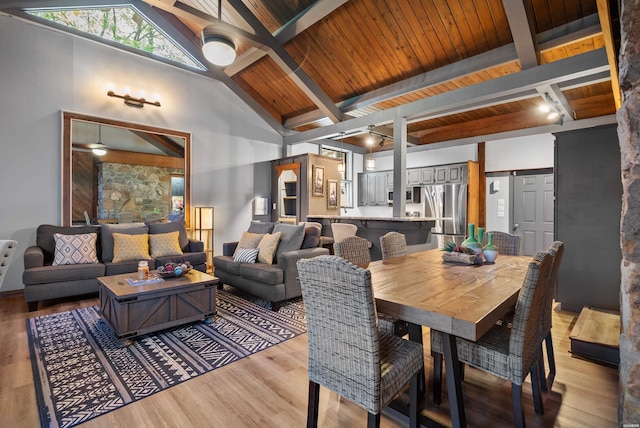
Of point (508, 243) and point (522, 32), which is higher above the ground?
point (522, 32)

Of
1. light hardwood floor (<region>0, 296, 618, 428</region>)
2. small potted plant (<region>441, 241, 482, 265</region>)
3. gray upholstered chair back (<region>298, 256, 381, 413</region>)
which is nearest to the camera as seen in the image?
gray upholstered chair back (<region>298, 256, 381, 413</region>)

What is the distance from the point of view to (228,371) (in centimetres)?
222

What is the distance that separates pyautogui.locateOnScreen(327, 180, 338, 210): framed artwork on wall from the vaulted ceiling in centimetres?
104

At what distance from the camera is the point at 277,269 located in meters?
3.53

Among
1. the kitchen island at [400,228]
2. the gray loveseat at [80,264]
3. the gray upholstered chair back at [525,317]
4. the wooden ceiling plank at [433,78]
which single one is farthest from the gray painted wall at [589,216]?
the gray loveseat at [80,264]

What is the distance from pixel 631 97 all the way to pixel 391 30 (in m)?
3.78

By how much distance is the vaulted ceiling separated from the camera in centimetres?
353

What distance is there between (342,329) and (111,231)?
4325 millimetres

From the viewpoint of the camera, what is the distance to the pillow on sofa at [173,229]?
15.7 ft

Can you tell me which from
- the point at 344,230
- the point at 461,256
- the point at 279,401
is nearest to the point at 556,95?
the point at 461,256

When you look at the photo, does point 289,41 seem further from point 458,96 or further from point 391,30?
point 458,96

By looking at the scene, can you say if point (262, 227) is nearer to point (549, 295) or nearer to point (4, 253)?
point (4, 253)

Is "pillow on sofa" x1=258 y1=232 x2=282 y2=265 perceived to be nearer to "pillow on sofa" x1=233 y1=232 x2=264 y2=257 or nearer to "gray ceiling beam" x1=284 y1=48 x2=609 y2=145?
"pillow on sofa" x1=233 y1=232 x2=264 y2=257

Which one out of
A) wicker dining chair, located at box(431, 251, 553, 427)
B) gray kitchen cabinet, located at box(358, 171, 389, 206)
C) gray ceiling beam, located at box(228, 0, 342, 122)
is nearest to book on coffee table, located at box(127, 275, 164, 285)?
wicker dining chair, located at box(431, 251, 553, 427)
